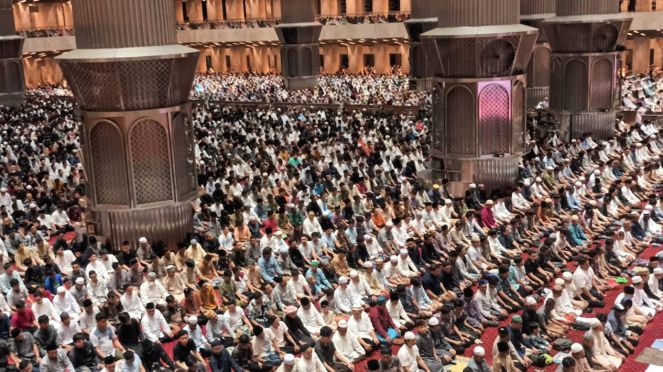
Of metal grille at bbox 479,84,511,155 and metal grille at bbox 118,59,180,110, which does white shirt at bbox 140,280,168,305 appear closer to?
metal grille at bbox 118,59,180,110

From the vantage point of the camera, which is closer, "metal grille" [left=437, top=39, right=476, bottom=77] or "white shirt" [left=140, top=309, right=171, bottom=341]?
"white shirt" [left=140, top=309, right=171, bottom=341]

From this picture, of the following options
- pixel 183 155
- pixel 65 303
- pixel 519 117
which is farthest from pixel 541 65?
pixel 65 303

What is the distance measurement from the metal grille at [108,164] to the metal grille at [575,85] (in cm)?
1400

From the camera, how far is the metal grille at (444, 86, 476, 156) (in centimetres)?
1562

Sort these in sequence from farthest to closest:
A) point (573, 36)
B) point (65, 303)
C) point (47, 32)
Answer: point (47, 32)
point (573, 36)
point (65, 303)

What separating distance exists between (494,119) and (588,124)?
6.83 metres

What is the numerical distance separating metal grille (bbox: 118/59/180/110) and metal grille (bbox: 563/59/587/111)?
13232mm

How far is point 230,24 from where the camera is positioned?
46.5 m

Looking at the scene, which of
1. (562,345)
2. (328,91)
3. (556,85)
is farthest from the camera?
(328,91)

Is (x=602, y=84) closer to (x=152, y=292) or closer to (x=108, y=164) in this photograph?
(x=108, y=164)

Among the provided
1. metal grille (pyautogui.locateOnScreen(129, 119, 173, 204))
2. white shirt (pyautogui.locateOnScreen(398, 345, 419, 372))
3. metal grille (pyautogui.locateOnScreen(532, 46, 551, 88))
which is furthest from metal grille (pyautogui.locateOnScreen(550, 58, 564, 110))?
white shirt (pyautogui.locateOnScreen(398, 345, 419, 372))

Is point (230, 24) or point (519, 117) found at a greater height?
point (230, 24)

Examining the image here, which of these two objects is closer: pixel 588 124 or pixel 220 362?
pixel 220 362

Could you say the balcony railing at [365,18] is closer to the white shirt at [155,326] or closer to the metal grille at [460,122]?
the metal grille at [460,122]
